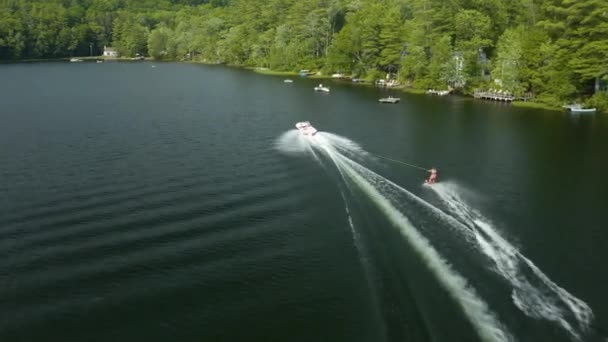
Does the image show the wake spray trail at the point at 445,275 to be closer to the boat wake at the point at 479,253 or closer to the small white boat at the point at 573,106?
the boat wake at the point at 479,253

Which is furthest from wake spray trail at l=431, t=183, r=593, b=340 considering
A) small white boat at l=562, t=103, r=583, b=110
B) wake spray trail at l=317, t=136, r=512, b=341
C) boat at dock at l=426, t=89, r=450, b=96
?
boat at dock at l=426, t=89, r=450, b=96

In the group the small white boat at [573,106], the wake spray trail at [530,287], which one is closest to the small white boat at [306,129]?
the wake spray trail at [530,287]

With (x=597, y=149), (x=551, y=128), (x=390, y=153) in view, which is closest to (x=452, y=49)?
(x=551, y=128)

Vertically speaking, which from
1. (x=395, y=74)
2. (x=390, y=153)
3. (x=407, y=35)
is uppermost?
(x=407, y=35)

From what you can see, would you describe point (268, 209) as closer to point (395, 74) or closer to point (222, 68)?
point (395, 74)

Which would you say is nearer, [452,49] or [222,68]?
[452,49]

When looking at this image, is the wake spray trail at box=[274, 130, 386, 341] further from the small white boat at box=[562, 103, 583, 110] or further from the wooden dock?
the wooden dock

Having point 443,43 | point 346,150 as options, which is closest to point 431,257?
point 346,150
